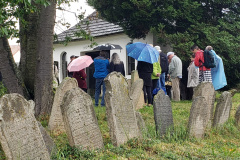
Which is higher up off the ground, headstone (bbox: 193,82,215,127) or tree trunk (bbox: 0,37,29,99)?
tree trunk (bbox: 0,37,29,99)

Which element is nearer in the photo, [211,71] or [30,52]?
[30,52]

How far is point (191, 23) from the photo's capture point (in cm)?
1633

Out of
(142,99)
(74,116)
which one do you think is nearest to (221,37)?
(142,99)

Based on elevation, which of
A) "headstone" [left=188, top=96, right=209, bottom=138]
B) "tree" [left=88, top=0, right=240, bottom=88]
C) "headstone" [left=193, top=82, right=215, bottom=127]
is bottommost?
"headstone" [left=188, top=96, right=209, bottom=138]

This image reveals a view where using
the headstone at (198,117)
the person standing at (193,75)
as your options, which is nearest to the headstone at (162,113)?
the headstone at (198,117)

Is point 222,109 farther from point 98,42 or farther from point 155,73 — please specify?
point 98,42

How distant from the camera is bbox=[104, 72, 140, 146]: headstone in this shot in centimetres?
612

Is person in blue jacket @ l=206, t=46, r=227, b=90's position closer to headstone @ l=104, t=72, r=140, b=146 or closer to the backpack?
the backpack

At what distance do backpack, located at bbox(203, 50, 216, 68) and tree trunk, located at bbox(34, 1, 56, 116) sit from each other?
4.38 meters

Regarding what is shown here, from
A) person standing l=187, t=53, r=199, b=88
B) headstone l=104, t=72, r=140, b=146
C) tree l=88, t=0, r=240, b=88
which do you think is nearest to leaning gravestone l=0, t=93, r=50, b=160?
headstone l=104, t=72, r=140, b=146

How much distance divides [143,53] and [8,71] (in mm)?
4053

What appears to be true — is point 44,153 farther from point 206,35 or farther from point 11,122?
point 206,35

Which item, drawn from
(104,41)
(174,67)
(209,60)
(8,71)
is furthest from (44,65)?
(104,41)

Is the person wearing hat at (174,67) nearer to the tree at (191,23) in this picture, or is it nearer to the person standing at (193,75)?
the person standing at (193,75)
